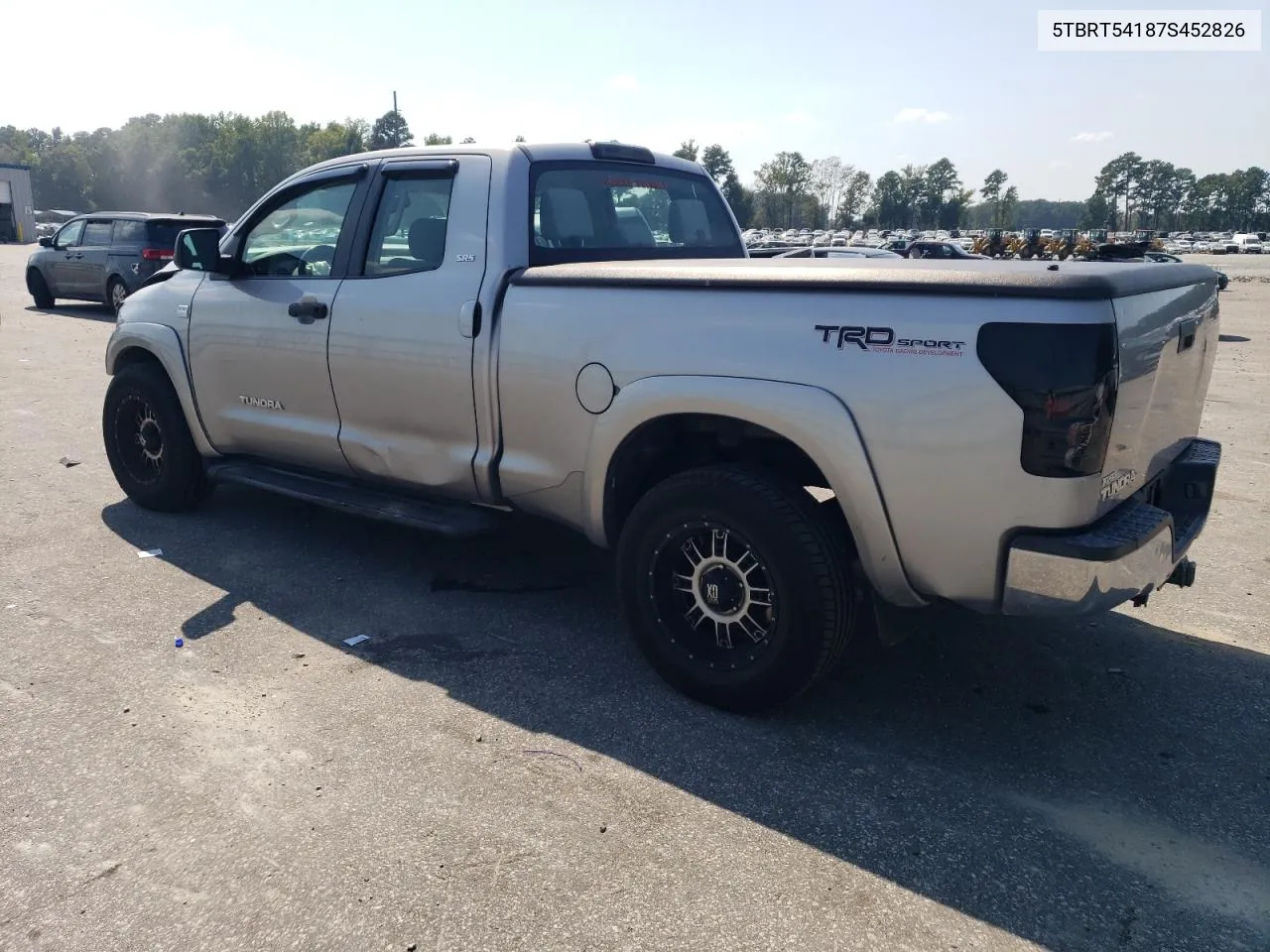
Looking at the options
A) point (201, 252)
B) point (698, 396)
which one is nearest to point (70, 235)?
point (201, 252)

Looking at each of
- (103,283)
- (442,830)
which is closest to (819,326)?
(442,830)

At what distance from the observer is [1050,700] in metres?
3.66

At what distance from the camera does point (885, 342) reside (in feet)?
9.56

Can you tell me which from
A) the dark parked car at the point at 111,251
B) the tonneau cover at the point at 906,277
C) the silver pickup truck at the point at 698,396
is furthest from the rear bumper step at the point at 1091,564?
the dark parked car at the point at 111,251

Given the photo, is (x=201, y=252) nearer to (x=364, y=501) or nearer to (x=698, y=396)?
(x=364, y=501)

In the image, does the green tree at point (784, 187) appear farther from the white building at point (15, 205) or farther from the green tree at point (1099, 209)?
the white building at point (15, 205)

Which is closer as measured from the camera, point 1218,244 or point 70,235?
point 70,235

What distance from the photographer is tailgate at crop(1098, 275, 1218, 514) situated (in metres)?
2.83

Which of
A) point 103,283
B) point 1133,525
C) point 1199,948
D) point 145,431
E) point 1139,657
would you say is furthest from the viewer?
point 103,283

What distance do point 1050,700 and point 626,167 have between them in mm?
3078

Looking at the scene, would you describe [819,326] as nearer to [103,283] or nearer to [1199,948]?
[1199,948]

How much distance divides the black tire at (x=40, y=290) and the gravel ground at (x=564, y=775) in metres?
15.4

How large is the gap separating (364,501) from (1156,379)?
3.27m

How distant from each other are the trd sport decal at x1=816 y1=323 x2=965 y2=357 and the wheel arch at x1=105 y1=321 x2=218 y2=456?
378 cm
